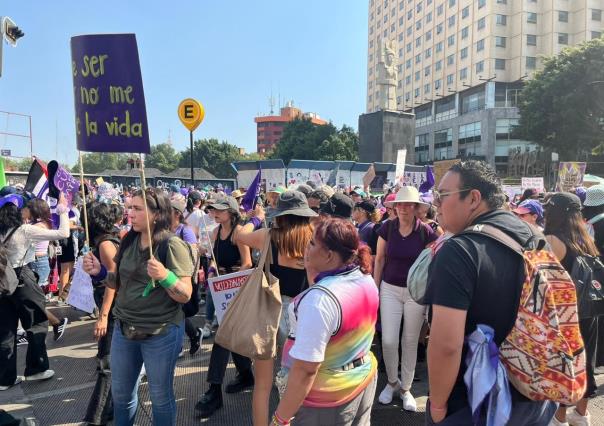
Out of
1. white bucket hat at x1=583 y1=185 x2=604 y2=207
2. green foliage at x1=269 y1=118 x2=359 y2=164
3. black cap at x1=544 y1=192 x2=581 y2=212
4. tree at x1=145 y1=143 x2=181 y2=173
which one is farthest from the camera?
tree at x1=145 y1=143 x2=181 y2=173

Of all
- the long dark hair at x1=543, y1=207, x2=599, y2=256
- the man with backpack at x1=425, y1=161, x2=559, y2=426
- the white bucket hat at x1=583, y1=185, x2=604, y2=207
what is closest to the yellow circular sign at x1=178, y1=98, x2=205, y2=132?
the white bucket hat at x1=583, y1=185, x2=604, y2=207

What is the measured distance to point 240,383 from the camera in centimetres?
416

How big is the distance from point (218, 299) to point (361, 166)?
50.8ft

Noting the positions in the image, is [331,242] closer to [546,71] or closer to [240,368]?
[240,368]

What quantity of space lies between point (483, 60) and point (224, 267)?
53.8m

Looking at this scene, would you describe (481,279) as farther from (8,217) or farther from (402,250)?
(8,217)

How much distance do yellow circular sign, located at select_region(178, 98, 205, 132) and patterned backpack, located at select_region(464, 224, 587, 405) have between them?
7.64 meters

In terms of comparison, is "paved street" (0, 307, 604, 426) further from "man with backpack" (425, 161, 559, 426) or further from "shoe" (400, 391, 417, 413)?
"man with backpack" (425, 161, 559, 426)

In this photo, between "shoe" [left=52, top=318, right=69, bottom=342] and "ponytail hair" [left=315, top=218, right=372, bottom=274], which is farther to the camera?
"shoe" [left=52, top=318, right=69, bottom=342]

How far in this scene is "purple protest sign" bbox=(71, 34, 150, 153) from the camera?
2775mm

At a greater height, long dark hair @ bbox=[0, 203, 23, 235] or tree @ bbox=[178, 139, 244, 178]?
tree @ bbox=[178, 139, 244, 178]

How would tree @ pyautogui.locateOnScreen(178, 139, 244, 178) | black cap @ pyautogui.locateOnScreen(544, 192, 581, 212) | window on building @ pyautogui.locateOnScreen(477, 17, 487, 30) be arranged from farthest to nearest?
tree @ pyautogui.locateOnScreen(178, 139, 244, 178)
window on building @ pyautogui.locateOnScreen(477, 17, 487, 30)
black cap @ pyautogui.locateOnScreen(544, 192, 581, 212)

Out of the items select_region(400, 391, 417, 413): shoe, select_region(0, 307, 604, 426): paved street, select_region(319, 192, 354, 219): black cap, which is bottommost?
select_region(0, 307, 604, 426): paved street

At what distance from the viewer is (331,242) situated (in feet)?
6.68
